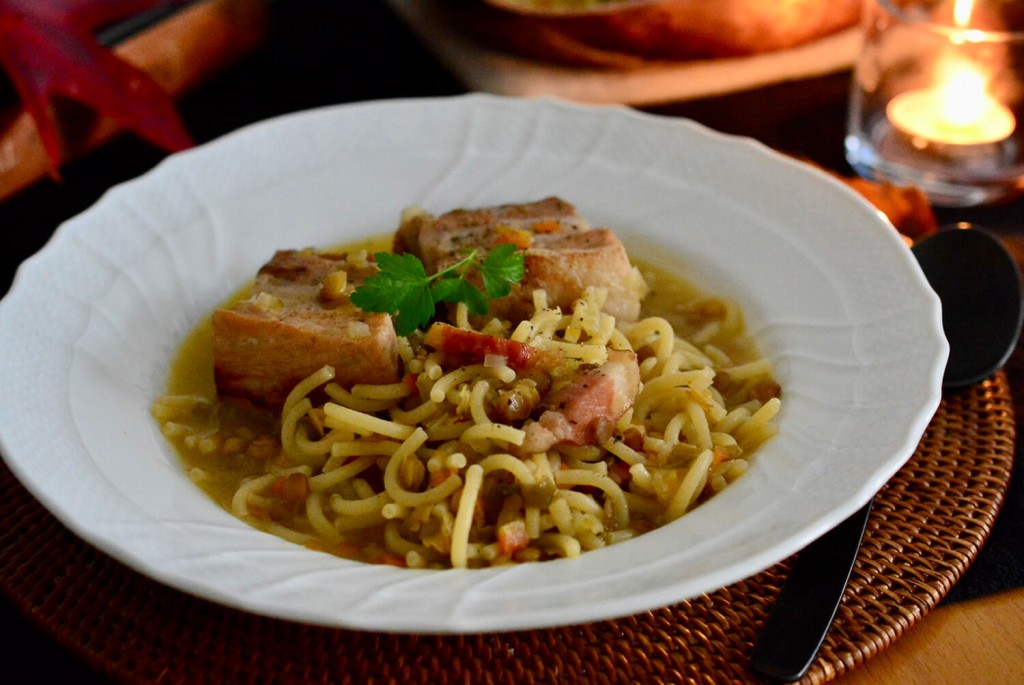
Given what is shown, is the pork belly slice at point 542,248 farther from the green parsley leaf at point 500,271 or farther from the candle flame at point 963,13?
the candle flame at point 963,13

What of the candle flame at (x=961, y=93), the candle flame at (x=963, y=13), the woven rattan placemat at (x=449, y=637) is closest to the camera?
the woven rattan placemat at (x=449, y=637)

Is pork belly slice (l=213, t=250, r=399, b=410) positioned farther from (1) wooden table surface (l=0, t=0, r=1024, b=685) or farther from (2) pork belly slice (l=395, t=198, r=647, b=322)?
(1) wooden table surface (l=0, t=0, r=1024, b=685)

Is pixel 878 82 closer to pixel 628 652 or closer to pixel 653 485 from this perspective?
pixel 653 485

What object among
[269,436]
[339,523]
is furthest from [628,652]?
[269,436]

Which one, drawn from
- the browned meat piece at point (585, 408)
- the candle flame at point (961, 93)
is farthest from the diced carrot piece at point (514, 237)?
the candle flame at point (961, 93)

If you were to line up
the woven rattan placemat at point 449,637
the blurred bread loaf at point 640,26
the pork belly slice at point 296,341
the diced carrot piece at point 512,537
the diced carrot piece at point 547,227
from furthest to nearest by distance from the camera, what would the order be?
the blurred bread loaf at point 640,26 < the diced carrot piece at point 547,227 < the pork belly slice at point 296,341 < the diced carrot piece at point 512,537 < the woven rattan placemat at point 449,637

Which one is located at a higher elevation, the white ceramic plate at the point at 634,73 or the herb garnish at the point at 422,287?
the herb garnish at the point at 422,287
